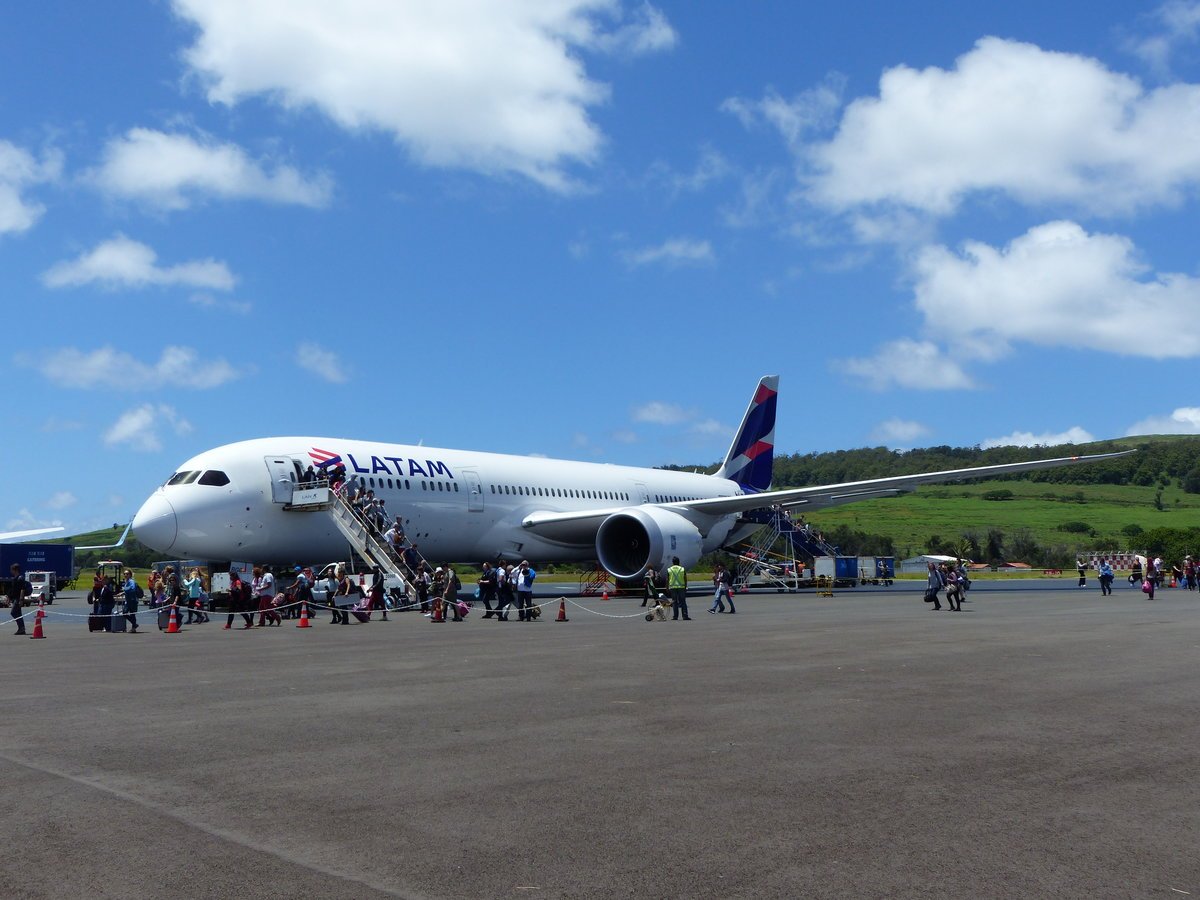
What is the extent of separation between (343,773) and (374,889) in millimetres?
2396

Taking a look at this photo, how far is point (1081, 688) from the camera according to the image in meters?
10.7

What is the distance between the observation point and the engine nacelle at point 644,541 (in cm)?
3192

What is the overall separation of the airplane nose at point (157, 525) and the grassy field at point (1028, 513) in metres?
83.4

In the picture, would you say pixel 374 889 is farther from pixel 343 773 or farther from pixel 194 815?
pixel 343 773

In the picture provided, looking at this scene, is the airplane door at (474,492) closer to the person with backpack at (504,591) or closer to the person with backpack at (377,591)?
the person with backpack at (377,591)

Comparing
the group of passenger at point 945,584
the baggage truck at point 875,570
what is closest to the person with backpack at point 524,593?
the group of passenger at point 945,584

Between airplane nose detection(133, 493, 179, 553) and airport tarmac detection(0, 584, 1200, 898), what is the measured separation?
12027 millimetres

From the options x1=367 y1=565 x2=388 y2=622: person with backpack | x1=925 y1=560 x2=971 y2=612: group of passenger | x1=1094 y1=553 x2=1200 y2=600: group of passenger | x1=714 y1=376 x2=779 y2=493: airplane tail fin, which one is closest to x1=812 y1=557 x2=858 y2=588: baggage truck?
x1=714 y1=376 x2=779 y2=493: airplane tail fin

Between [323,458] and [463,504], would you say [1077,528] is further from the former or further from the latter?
[323,458]

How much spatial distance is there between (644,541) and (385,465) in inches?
324

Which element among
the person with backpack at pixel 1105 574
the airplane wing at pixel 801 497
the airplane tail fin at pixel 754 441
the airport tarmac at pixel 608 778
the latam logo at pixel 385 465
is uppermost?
the airplane tail fin at pixel 754 441

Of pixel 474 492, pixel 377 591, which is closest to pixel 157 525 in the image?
pixel 377 591

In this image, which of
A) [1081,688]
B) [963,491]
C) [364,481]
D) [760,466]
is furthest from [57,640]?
[963,491]

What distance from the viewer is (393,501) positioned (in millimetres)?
29734
